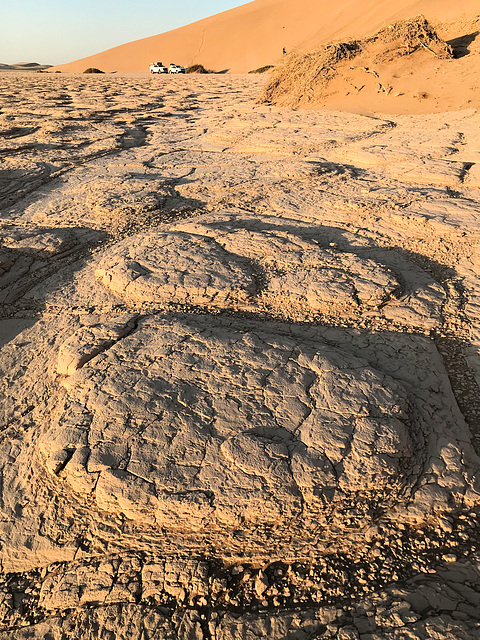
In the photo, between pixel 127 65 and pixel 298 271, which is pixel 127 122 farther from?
pixel 127 65

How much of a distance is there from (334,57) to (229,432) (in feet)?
26.8

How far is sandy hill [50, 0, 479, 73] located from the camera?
24.3m

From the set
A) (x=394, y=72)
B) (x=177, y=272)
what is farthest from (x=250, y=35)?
(x=177, y=272)

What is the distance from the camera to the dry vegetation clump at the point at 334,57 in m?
7.08

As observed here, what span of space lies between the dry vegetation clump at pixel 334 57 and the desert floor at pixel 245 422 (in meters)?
5.33

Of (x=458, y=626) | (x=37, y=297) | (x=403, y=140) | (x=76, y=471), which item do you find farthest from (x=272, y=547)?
(x=403, y=140)

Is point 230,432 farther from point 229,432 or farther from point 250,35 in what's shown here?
point 250,35

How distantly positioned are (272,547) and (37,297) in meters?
2.04

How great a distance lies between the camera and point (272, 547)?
118 cm

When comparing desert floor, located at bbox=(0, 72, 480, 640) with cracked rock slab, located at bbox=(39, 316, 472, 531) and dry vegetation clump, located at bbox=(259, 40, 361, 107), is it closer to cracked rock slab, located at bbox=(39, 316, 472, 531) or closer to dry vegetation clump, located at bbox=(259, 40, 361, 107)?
cracked rock slab, located at bbox=(39, 316, 472, 531)

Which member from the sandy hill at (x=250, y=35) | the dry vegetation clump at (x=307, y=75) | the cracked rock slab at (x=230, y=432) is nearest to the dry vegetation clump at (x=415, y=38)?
the dry vegetation clump at (x=307, y=75)

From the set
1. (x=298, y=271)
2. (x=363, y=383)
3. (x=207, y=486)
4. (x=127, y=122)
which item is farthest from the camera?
(x=127, y=122)

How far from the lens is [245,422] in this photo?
145 centimetres

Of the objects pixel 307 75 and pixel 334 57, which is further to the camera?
pixel 307 75
